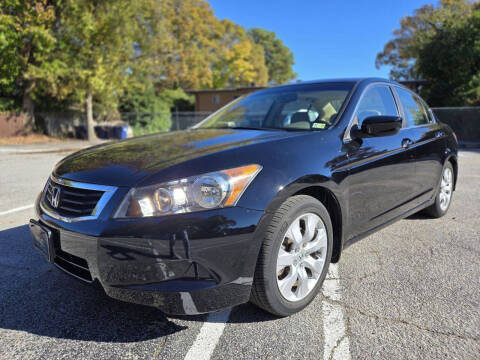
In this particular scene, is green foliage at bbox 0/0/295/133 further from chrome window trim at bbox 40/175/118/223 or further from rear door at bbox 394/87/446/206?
rear door at bbox 394/87/446/206

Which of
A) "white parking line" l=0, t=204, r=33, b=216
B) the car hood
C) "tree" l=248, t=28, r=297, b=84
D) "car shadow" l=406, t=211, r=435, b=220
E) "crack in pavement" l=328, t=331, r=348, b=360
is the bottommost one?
"car shadow" l=406, t=211, r=435, b=220

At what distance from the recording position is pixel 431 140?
396cm

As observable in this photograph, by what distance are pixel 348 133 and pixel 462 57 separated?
86.6ft

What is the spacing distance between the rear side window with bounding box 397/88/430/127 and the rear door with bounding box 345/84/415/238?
24 centimetres

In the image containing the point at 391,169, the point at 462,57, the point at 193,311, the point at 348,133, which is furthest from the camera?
the point at 462,57

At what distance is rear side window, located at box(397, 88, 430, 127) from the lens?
12.5 ft

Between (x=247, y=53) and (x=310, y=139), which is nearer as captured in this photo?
(x=310, y=139)

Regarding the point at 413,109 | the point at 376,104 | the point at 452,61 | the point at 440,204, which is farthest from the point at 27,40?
the point at 452,61

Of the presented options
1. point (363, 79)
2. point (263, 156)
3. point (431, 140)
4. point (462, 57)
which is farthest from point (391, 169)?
point (462, 57)

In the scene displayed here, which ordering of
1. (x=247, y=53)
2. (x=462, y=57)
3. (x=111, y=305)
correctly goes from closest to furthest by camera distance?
(x=111, y=305), (x=462, y=57), (x=247, y=53)

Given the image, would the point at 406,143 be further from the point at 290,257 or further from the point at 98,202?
the point at 98,202

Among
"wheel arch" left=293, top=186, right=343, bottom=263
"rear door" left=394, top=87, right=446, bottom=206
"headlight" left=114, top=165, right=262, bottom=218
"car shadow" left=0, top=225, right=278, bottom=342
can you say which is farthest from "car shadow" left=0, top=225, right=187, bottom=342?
"rear door" left=394, top=87, right=446, bottom=206

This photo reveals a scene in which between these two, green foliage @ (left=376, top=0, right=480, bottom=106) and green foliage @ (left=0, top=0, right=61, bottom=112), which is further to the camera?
green foliage @ (left=376, top=0, right=480, bottom=106)

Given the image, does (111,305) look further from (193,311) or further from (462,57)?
(462,57)
